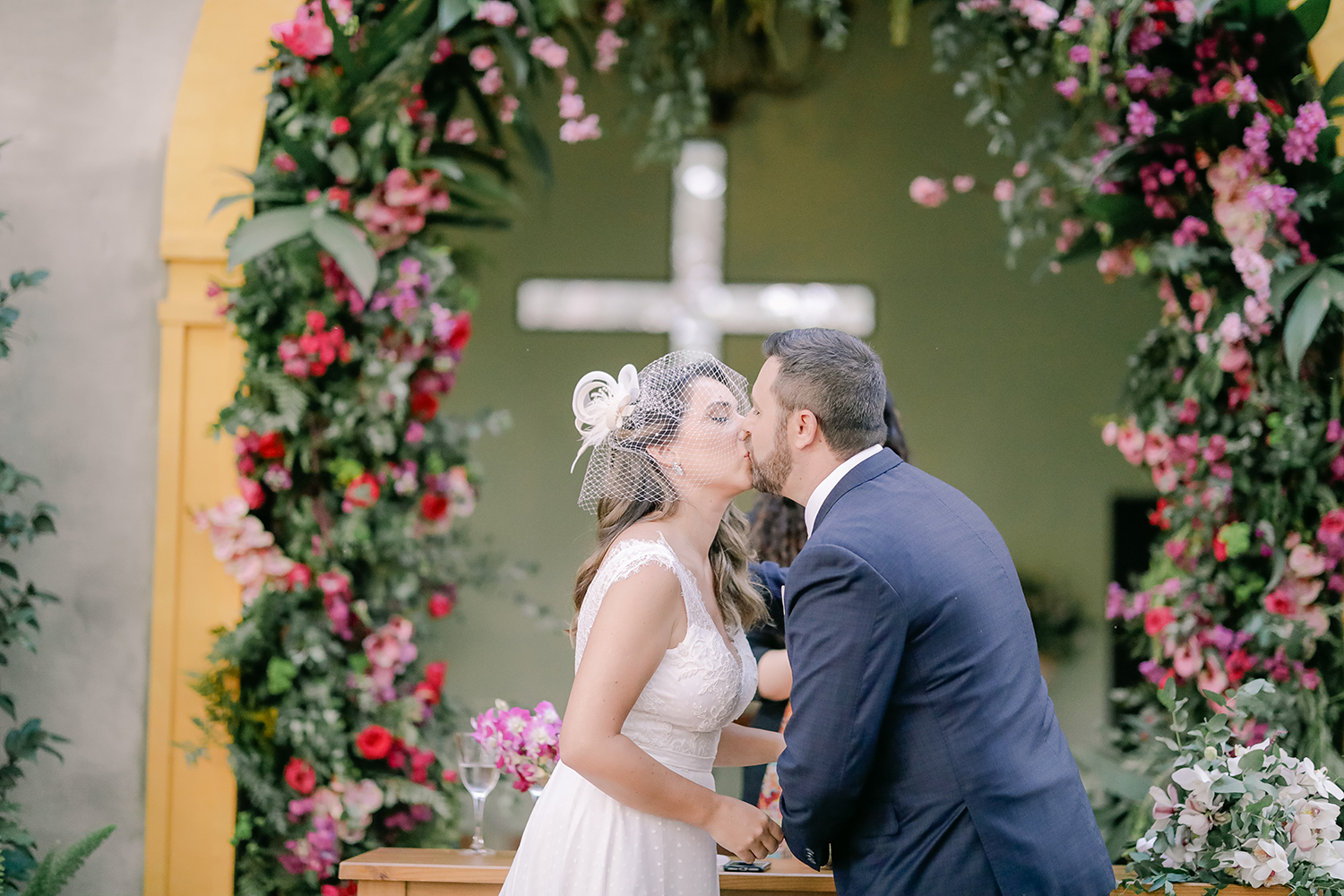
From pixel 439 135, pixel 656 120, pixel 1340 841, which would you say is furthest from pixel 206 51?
pixel 1340 841

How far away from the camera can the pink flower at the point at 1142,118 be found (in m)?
3.22

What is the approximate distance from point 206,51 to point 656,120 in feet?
4.54

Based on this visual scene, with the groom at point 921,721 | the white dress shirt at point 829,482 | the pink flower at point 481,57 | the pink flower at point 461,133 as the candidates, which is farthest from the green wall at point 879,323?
the groom at point 921,721

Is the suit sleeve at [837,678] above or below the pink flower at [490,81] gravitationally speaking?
below

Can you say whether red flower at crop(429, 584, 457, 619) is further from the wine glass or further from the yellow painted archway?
the wine glass

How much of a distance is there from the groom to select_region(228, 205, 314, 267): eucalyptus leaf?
195 centimetres

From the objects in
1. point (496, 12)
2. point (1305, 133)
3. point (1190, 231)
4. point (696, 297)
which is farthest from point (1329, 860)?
point (696, 297)

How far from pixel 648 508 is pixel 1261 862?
1.31 meters

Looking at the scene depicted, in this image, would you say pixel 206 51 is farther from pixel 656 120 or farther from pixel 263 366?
pixel 656 120

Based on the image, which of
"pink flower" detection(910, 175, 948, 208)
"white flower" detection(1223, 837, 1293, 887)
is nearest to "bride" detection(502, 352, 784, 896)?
"white flower" detection(1223, 837, 1293, 887)

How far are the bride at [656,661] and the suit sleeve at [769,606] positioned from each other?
241 millimetres

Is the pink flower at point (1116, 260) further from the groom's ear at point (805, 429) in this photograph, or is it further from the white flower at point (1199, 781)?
the groom's ear at point (805, 429)

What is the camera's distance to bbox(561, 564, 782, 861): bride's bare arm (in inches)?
71.4

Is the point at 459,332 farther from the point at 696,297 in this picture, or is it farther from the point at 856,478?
the point at 696,297
